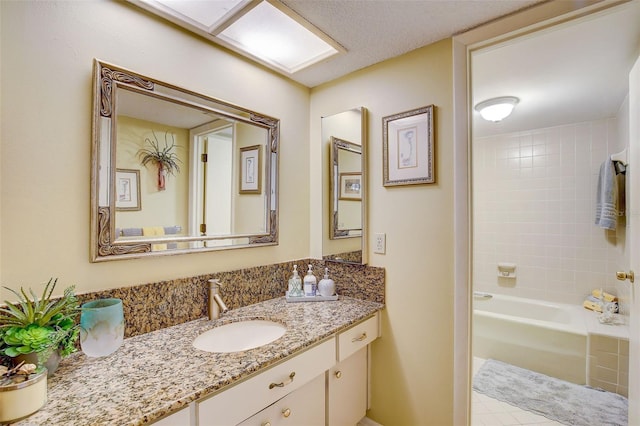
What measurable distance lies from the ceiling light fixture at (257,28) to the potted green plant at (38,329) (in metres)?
1.17

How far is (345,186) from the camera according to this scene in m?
1.81

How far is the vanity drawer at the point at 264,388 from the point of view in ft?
2.91

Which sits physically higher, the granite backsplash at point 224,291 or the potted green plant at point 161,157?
the potted green plant at point 161,157

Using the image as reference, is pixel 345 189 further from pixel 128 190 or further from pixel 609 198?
pixel 609 198

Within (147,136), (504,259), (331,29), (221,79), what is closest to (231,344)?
(147,136)

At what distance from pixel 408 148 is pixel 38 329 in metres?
1.63

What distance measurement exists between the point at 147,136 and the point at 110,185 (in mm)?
257

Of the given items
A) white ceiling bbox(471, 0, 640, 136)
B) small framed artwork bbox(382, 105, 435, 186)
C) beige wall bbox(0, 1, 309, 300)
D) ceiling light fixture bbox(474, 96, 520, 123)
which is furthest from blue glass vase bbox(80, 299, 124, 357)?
ceiling light fixture bbox(474, 96, 520, 123)

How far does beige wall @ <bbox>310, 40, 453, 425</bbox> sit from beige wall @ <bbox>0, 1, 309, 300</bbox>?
1041 millimetres

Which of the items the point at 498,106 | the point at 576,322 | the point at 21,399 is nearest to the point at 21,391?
the point at 21,399

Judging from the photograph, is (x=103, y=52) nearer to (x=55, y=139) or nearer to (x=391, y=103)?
(x=55, y=139)

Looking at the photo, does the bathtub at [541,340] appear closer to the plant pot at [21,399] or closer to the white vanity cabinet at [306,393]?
the white vanity cabinet at [306,393]

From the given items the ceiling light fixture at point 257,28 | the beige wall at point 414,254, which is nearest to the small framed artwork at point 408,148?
the beige wall at point 414,254

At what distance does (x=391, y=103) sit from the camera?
164cm
